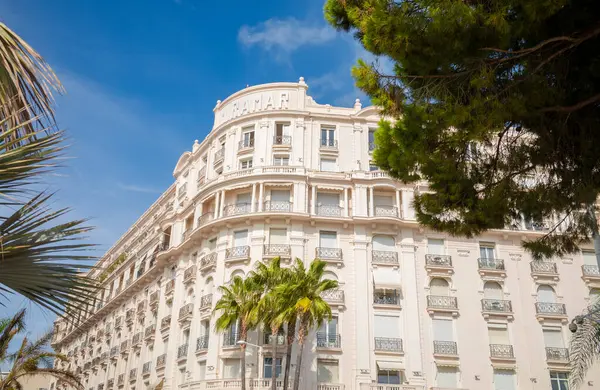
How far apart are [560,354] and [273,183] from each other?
18051mm

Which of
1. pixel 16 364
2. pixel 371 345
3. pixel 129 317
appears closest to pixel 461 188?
pixel 16 364

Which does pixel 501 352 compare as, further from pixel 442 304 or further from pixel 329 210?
pixel 329 210

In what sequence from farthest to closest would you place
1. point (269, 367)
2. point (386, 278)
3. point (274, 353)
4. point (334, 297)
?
point (386, 278) < point (334, 297) < point (269, 367) < point (274, 353)

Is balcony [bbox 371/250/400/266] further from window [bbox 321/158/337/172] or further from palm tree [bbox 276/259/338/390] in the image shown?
window [bbox 321/158/337/172]

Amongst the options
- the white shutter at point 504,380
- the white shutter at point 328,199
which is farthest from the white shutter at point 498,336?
the white shutter at point 328,199

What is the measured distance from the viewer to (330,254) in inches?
1228

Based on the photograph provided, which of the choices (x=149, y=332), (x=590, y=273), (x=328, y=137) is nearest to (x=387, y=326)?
(x=328, y=137)

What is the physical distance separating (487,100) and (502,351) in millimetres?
24652

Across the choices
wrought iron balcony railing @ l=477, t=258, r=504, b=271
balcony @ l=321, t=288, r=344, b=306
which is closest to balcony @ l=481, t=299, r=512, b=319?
wrought iron balcony railing @ l=477, t=258, r=504, b=271

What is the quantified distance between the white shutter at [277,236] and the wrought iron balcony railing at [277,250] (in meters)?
0.63

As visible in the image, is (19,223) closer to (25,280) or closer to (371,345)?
(25,280)

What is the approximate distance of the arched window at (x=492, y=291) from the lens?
3198cm

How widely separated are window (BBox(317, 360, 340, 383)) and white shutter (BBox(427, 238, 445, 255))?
8519 mm

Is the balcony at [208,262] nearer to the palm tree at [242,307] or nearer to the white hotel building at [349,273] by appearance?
the white hotel building at [349,273]
